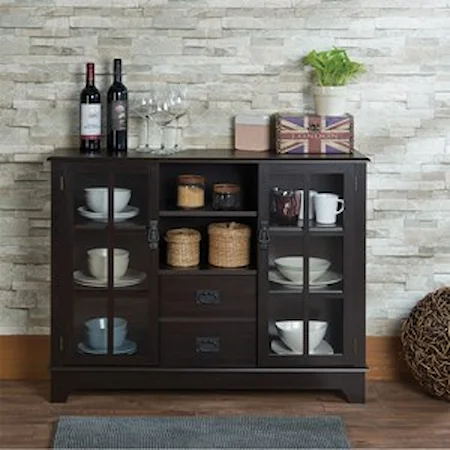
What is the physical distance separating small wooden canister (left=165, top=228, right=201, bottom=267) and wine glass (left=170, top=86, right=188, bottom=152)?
34 centimetres

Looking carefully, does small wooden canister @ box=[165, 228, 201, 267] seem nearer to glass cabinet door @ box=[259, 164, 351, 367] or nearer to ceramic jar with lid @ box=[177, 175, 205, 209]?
ceramic jar with lid @ box=[177, 175, 205, 209]

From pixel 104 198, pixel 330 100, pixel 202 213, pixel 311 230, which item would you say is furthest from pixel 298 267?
pixel 104 198

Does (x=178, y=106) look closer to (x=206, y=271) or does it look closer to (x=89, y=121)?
(x=89, y=121)

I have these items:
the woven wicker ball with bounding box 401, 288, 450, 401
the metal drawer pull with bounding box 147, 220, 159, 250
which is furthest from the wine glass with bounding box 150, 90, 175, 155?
the woven wicker ball with bounding box 401, 288, 450, 401

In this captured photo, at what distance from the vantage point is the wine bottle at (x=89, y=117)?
4469 millimetres

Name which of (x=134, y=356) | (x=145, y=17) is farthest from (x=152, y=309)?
(x=145, y=17)

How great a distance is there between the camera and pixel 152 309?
14.4 ft

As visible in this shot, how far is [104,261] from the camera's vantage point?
4367 millimetres

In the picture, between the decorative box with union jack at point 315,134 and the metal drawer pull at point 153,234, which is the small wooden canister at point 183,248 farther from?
the decorative box with union jack at point 315,134

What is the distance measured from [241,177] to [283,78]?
42cm

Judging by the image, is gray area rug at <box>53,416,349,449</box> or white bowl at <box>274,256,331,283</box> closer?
gray area rug at <box>53,416,349,449</box>

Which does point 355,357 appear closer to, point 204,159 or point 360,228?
point 360,228

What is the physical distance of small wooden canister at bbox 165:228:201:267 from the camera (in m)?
4.41

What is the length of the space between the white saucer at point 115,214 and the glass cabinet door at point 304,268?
0.47 m
